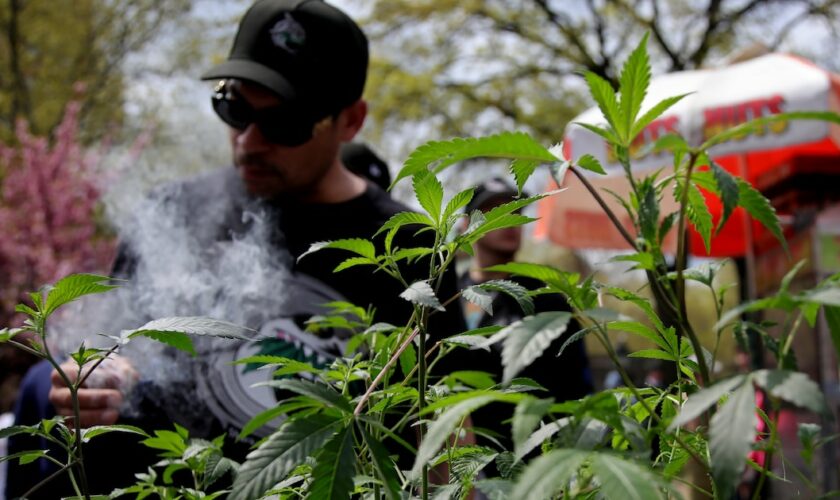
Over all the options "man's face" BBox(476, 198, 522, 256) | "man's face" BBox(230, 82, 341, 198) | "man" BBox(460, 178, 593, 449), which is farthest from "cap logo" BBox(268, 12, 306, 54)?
"man's face" BBox(476, 198, 522, 256)

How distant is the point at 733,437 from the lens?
0.51m

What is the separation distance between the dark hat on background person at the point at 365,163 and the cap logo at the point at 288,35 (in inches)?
46.5

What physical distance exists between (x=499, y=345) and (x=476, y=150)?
2.17m

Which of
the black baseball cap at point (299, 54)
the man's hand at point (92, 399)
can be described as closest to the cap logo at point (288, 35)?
the black baseball cap at point (299, 54)

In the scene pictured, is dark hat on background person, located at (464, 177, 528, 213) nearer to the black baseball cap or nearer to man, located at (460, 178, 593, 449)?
man, located at (460, 178, 593, 449)

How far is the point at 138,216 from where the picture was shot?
215 cm

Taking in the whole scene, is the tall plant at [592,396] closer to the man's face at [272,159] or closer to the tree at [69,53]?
the man's face at [272,159]

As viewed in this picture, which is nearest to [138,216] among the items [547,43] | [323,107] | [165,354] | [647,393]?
[165,354]

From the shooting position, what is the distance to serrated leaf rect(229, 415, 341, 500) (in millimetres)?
605

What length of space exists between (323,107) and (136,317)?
2.32 feet

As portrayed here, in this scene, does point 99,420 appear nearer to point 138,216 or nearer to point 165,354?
point 165,354

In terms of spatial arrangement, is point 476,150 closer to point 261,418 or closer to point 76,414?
point 261,418

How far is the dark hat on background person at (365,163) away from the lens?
3363 mm

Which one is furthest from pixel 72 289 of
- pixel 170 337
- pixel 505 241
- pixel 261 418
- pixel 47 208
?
pixel 47 208
